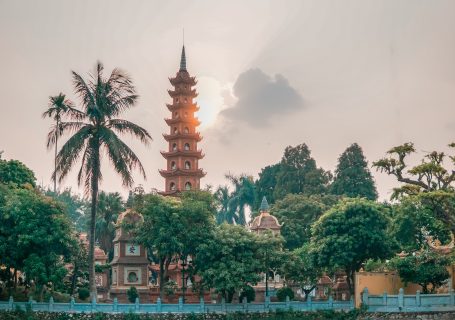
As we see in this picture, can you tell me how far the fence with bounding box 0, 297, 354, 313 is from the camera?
38.3 m

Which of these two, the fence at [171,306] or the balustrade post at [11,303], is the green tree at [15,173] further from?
the fence at [171,306]

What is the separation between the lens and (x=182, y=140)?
199 feet

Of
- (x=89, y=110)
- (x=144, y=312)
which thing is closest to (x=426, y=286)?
(x=144, y=312)

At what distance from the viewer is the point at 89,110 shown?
38625 millimetres

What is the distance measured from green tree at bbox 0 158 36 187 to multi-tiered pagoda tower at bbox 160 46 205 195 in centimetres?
1141

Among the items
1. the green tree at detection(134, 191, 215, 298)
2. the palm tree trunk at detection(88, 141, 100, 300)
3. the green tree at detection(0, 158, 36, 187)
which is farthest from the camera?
the green tree at detection(0, 158, 36, 187)

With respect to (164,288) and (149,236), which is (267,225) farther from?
(149,236)

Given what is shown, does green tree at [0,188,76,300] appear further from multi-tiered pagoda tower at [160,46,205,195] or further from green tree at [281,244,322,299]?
multi-tiered pagoda tower at [160,46,205,195]

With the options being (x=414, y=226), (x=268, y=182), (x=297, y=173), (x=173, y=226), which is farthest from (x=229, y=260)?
(x=268, y=182)

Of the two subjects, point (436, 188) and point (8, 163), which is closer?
point (436, 188)

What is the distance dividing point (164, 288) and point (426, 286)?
55.7 ft

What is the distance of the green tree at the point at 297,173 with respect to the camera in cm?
7544

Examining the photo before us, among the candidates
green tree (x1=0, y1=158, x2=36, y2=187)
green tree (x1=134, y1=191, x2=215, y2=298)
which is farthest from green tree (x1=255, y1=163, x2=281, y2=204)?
green tree (x1=134, y1=191, x2=215, y2=298)

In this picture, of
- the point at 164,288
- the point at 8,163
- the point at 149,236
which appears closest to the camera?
the point at 149,236
